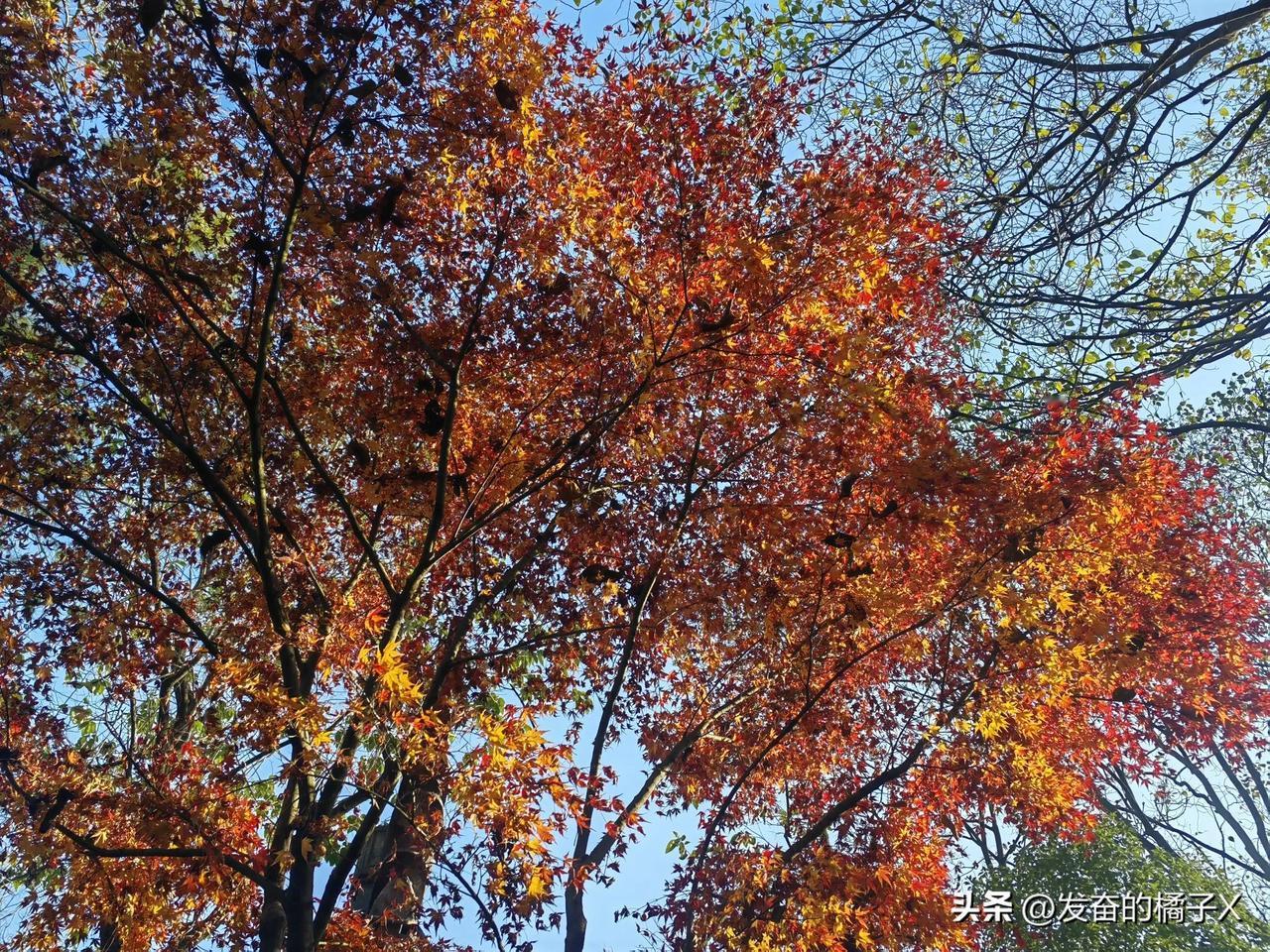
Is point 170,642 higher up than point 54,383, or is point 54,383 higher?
point 54,383

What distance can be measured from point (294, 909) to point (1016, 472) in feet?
25.3

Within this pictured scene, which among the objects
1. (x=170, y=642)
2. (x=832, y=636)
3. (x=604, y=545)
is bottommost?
(x=832, y=636)

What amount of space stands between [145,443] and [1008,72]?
35.5 feet

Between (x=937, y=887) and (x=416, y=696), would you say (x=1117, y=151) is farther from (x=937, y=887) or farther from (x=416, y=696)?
(x=416, y=696)

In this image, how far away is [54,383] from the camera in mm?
9062

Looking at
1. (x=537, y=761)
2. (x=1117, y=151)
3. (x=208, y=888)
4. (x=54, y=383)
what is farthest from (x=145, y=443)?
(x=1117, y=151)

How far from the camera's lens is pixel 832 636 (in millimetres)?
8883

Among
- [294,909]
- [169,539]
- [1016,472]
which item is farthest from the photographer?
[169,539]

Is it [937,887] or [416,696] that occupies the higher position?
[416,696]

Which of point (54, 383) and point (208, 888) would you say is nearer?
point (208, 888)

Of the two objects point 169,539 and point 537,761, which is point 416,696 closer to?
point 537,761

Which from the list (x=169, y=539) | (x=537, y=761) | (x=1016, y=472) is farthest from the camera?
(x=169, y=539)

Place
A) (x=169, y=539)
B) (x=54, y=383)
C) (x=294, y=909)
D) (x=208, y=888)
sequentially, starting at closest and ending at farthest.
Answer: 1. (x=294, y=909)
2. (x=208, y=888)
3. (x=54, y=383)
4. (x=169, y=539)

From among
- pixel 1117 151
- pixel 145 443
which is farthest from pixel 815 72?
pixel 145 443
